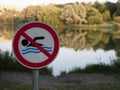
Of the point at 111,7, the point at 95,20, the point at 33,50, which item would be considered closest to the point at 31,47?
the point at 33,50

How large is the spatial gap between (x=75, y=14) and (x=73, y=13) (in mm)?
795

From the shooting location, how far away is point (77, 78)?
8.88 meters

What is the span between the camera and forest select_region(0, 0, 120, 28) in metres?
59.5

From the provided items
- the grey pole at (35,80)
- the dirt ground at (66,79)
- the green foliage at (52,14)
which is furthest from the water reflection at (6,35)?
the grey pole at (35,80)

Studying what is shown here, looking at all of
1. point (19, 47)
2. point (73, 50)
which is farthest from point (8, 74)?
point (73, 50)

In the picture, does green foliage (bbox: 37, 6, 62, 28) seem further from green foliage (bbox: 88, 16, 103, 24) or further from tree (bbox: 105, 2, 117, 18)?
tree (bbox: 105, 2, 117, 18)

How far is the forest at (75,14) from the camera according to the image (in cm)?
5947

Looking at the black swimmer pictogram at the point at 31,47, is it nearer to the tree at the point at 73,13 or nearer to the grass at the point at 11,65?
the grass at the point at 11,65

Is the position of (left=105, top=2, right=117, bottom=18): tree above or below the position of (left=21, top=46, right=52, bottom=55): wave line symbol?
above

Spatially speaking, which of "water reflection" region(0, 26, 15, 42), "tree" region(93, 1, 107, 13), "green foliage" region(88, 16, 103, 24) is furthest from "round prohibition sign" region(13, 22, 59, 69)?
"tree" region(93, 1, 107, 13)

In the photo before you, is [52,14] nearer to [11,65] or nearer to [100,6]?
[100,6]

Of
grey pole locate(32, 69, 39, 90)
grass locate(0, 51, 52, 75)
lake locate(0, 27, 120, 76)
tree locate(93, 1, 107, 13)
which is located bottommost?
grey pole locate(32, 69, 39, 90)

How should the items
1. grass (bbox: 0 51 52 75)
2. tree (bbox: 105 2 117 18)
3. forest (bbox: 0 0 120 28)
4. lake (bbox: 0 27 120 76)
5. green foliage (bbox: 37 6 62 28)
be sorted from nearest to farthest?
1. grass (bbox: 0 51 52 75)
2. lake (bbox: 0 27 120 76)
3. green foliage (bbox: 37 6 62 28)
4. forest (bbox: 0 0 120 28)
5. tree (bbox: 105 2 117 18)

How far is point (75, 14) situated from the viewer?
2552 inches
